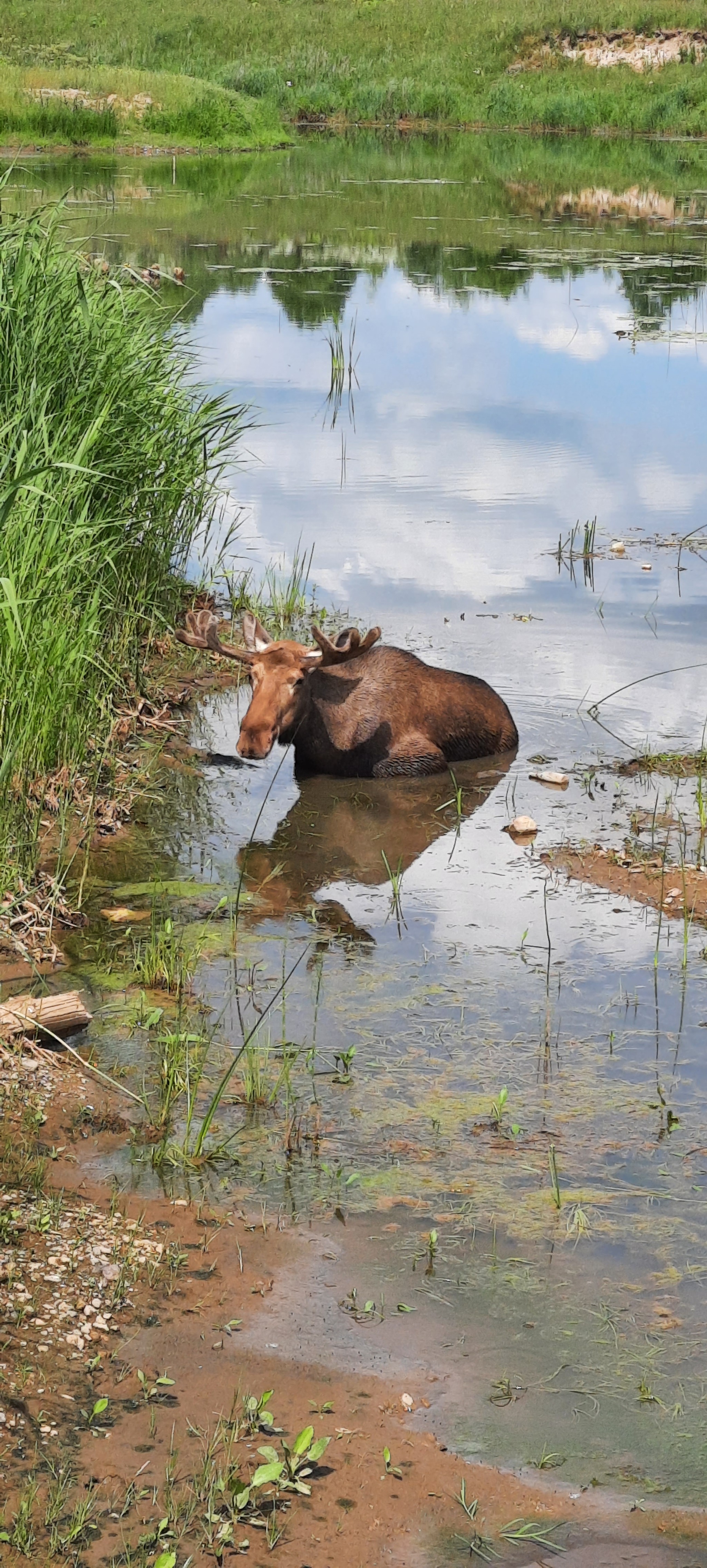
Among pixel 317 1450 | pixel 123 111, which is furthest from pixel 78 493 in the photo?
pixel 123 111

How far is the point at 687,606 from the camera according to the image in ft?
35.8

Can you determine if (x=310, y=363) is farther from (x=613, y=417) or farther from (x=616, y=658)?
(x=616, y=658)

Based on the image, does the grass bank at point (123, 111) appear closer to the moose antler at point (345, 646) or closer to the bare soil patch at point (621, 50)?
the bare soil patch at point (621, 50)

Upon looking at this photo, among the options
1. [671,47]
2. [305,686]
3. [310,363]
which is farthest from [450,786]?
[671,47]

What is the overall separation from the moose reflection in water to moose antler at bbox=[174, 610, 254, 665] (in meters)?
0.82

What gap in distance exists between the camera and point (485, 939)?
6.46 m

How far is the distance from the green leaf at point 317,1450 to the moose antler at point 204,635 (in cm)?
485

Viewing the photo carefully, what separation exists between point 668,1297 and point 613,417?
43.8ft

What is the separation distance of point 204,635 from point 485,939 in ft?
8.16

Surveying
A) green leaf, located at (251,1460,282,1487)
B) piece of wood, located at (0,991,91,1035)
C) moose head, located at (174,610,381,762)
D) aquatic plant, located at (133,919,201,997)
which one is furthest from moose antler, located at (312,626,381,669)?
green leaf, located at (251,1460,282,1487)

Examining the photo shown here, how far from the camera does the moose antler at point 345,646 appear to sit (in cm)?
800

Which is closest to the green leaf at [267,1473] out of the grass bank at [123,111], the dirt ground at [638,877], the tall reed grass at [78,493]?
the tall reed grass at [78,493]

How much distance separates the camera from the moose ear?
26.2 ft

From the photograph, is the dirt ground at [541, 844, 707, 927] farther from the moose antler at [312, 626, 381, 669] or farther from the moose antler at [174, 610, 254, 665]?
the moose antler at [174, 610, 254, 665]
